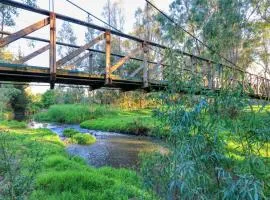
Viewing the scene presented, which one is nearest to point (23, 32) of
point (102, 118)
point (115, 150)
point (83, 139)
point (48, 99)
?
point (115, 150)

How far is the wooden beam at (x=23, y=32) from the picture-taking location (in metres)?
4.16

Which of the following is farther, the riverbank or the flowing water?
the riverbank

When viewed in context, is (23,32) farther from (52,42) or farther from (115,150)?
(115,150)

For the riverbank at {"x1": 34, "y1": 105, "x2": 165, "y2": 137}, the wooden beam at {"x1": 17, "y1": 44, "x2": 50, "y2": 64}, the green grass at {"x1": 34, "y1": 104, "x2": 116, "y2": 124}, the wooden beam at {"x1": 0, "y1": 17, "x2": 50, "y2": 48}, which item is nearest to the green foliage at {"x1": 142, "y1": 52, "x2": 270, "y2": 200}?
the wooden beam at {"x1": 0, "y1": 17, "x2": 50, "y2": 48}

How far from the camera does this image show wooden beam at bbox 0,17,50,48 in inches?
164

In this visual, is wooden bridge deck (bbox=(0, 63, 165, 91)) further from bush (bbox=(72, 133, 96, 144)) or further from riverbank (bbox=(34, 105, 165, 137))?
riverbank (bbox=(34, 105, 165, 137))

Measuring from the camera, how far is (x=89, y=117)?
22156mm

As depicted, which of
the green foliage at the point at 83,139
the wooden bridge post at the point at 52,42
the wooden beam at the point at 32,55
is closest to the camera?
the wooden beam at the point at 32,55

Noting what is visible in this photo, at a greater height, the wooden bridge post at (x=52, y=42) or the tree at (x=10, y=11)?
the tree at (x=10, y=11)

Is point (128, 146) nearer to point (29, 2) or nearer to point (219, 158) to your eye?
point (29, 2)

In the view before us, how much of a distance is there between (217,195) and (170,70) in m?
1.23

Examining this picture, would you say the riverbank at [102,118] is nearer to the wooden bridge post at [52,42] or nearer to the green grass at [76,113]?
the green grass at [76,113]

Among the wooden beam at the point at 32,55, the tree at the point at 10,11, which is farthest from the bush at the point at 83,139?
the wooden beam at the point at 32,55

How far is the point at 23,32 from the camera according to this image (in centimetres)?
441
